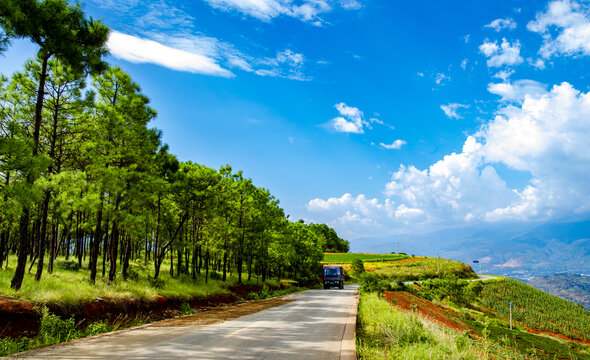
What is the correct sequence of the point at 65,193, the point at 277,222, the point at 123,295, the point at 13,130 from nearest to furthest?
the point at 13,130 < the point at 65,193 < the point at 123,295 < the point at 277,222

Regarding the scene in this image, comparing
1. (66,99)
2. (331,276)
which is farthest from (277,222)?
(66,99)

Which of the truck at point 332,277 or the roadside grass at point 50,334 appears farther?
the truck at point 332,277

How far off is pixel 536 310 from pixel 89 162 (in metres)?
72.0

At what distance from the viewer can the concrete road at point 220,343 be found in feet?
25.7

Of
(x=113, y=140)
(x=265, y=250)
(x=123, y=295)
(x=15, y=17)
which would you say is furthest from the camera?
(x=265, y=250)

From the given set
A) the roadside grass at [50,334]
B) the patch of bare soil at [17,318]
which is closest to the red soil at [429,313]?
the roadside grass at [50,334]

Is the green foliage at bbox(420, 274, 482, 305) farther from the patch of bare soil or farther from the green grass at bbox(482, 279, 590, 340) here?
the patch of bare soil

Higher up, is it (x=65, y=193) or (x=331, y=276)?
(x=65, y=193)

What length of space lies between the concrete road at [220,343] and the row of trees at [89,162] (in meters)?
5.41

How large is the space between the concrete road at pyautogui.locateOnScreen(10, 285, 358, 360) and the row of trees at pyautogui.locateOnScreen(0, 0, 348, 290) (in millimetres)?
5410

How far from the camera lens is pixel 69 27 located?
11.8 meters

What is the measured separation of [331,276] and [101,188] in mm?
37260

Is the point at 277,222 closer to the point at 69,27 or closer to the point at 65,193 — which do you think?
the point at 65,193

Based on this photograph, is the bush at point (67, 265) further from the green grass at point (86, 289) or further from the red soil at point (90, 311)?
the red soil at point (90, 311)
